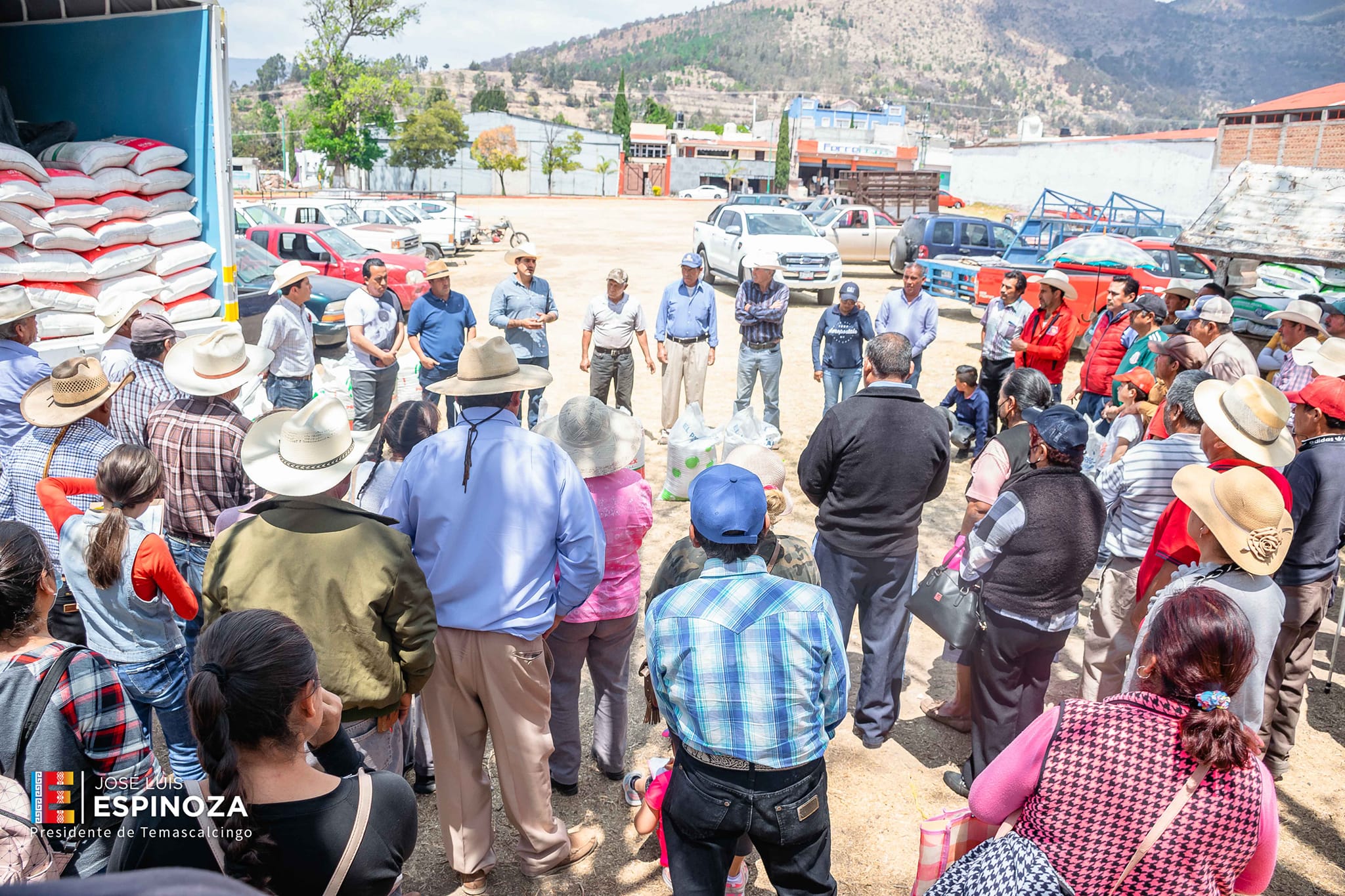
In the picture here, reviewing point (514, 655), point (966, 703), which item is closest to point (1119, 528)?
point (966, 703)

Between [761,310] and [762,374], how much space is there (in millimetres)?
687

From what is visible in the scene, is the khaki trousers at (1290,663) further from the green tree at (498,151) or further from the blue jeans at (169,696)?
the green tree at (498,151)

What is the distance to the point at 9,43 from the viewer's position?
7969 mm

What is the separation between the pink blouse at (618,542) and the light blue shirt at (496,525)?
16.9 inches

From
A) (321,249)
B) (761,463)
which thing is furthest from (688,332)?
(321,249)

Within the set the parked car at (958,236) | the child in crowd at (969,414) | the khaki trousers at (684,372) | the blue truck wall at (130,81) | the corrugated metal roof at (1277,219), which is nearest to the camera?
the blue truck wall at (130,81)

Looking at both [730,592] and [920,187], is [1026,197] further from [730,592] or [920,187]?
[730,592]

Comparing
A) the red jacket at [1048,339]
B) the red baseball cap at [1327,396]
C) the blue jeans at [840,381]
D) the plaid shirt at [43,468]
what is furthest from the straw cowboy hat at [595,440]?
the red jacket at [1048,339]

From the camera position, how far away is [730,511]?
2502 mm

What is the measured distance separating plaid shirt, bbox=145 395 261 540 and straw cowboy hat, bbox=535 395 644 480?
4.85ft

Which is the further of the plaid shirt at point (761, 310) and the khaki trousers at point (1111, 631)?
the plaid shirt at point (761, 310)

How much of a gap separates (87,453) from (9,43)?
6659 mm

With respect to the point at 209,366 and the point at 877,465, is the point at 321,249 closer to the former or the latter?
the point at 209,366

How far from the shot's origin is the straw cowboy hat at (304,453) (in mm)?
2971
